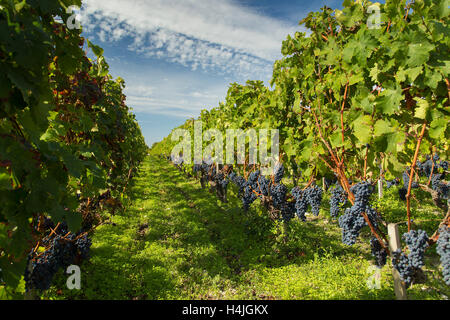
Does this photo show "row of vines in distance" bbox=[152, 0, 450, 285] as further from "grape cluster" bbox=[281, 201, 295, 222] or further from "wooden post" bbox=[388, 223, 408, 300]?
"grape cluster" bbox=[281, 201, 295, 222]

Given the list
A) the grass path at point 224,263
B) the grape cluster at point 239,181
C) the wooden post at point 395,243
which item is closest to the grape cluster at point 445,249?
the wooden post at point 395,243

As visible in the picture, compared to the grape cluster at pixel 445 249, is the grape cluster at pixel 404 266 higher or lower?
lower

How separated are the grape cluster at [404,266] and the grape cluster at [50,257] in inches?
148

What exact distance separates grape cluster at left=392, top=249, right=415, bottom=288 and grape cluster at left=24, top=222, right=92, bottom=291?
3758 millimetres

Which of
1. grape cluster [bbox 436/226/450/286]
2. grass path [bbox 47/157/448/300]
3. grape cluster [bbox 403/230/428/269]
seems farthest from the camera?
grass path [bbox 47/157/448/300]

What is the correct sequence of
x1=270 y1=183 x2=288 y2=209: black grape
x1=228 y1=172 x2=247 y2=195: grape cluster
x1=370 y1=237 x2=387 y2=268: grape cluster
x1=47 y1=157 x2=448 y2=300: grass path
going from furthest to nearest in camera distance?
x1=228 y1=172 x2=247 y2=195: grape cluster → x1=270 y1=183 x2=288 y2=209: black grape → x1=47 y1=157 x2=448 y2=300: grass path → x1=370 y1=237 x2=387 y2=268: grape cluster

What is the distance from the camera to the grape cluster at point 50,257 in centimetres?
307

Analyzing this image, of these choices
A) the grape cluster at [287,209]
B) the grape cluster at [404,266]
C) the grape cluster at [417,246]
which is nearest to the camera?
the grape cluster at [417,246]

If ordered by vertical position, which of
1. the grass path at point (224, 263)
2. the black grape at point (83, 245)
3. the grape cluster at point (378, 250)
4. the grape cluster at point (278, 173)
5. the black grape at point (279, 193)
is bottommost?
the grass path at point (224, 263)

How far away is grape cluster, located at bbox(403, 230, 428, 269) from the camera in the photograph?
2.28m

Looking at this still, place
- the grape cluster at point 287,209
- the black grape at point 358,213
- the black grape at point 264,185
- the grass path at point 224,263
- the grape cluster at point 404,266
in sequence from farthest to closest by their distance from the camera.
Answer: the black grape at point 264,185
the grape cluster at point 287,209
the grass path at point 224,263
the black grape at point 358,213
the grape cluster at point 404,266

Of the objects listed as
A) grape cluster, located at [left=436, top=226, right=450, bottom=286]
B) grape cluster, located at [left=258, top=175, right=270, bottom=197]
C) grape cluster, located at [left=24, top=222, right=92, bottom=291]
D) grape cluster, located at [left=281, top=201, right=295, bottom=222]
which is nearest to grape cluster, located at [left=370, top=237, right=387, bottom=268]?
grape cluster, located at [left=436, top=226, right=450, bottom=286]

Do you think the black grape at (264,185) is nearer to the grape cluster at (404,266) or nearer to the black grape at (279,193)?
the black grape at (279,193)

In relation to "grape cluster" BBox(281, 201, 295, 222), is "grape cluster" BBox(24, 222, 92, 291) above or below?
below
